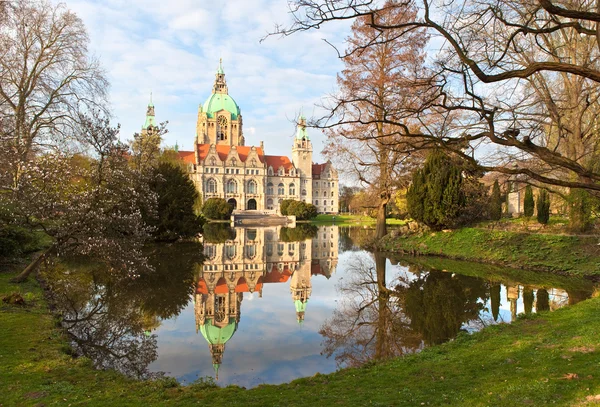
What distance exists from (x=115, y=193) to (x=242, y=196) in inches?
2837

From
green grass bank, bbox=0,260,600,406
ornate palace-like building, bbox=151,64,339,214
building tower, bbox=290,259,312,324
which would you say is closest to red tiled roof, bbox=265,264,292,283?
building tower, bbox=290,259,312,324

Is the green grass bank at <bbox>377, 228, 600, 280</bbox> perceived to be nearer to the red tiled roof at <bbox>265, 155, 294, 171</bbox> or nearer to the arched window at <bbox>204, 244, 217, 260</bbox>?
the arched window at <bbox>204, 244, 217, 260</bbox>

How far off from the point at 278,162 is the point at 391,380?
87708mm

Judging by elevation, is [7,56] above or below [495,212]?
above

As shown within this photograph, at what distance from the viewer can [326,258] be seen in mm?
19859

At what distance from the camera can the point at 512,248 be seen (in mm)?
17188

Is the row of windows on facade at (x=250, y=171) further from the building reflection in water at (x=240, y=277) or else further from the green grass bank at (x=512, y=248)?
the green grass bank at (x=512, y=248)

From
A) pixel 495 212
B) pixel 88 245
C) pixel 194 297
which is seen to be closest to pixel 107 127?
pixel 88 245

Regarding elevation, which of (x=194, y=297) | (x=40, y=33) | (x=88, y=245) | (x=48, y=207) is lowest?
(x=194, y=297)

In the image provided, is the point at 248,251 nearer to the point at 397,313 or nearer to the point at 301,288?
the point at 301,288

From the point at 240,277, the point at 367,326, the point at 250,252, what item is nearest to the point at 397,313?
the point at 367,326

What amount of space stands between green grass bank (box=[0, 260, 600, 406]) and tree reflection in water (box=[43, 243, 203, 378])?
0.64 meters

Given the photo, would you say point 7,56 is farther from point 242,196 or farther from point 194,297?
point 242,196

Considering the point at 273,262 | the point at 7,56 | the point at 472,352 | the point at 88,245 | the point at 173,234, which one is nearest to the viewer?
the point at 472,352
